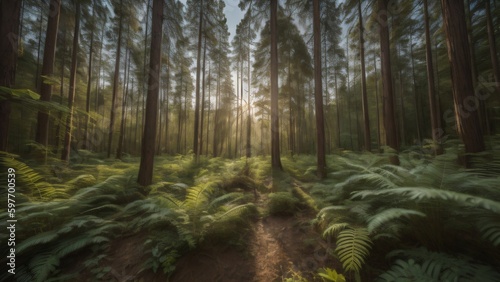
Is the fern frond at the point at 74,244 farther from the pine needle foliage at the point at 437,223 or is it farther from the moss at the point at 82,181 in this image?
the pine needle foliage at the point at 437,223

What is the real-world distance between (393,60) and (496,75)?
9032 mm

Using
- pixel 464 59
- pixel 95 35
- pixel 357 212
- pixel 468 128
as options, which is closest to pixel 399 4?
pixel 464 59

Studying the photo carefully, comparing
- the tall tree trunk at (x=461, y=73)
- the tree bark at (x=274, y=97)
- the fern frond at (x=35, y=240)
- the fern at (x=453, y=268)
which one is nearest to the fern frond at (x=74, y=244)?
the fern frond at (x=35, y=240)

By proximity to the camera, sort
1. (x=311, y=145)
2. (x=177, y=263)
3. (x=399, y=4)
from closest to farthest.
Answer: (x=177, y=263), (x=399, y=4), (x=311, y=145)

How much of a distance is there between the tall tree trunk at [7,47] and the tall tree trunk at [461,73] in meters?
9.46

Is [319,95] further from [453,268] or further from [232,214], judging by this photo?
[453,268]

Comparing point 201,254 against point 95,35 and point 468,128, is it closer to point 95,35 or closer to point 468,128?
point 468,128

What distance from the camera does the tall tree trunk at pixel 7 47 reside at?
3.67m

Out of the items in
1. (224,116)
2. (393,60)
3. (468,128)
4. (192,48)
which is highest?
(393,60)

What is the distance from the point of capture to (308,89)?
20484 mm

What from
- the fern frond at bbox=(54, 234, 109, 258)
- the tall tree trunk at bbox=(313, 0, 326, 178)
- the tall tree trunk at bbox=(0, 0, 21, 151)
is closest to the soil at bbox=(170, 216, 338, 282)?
the fern frond at bbox=(54, 234, 109, 258)

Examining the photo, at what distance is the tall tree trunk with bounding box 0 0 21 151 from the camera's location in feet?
12.0

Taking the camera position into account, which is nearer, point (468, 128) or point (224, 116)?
point (468, 128)

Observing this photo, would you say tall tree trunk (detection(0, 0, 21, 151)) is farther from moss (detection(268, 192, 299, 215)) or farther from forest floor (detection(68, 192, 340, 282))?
moss (detection(268, 192, 299, 215))
